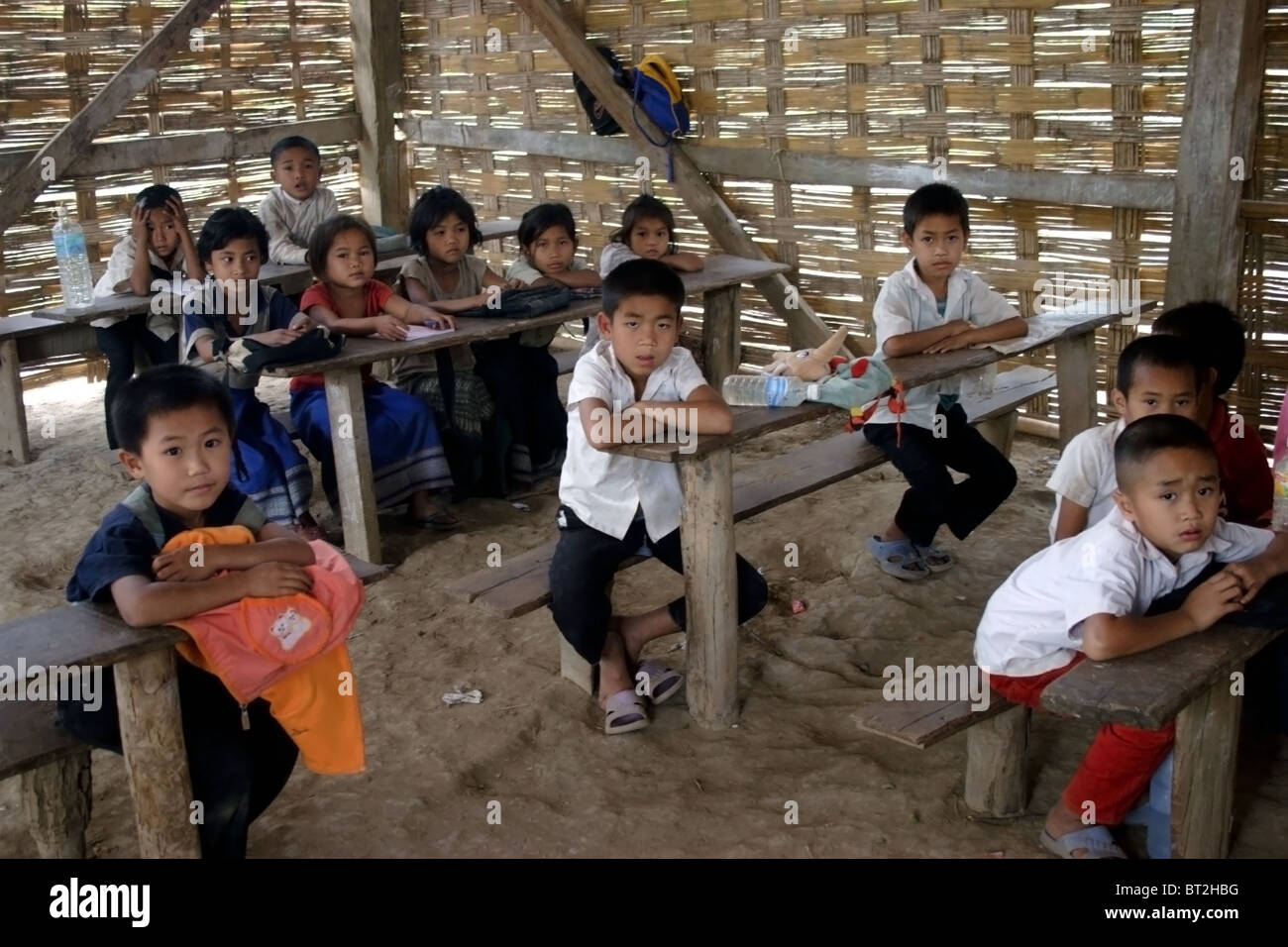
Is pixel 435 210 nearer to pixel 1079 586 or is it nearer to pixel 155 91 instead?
pixel 155 91

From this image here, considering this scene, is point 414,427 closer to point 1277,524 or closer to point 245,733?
point 245,733

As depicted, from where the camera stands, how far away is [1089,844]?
279 cm

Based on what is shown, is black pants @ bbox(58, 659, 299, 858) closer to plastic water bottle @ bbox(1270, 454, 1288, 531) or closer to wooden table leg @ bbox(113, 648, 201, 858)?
wooden table leg @ bbox(113, 648, 201, 858)

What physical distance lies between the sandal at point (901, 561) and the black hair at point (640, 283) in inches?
55.4

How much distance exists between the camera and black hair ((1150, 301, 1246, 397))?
138 inches

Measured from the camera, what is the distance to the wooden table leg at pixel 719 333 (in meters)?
5.96

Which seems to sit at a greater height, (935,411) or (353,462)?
(935,411)

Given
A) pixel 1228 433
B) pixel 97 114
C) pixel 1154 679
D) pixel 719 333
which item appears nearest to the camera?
pixel 1154 679

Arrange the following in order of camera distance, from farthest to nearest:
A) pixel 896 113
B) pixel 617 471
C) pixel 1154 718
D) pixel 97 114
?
1. pixel 97 114
2. pixel 896 113
3. pixel 617 471
4. pixel 1154 718

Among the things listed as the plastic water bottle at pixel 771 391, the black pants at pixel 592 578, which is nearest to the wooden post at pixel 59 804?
the black pants at pixel 592 578

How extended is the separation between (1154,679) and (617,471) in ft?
4.92

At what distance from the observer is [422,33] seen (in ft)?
26.7

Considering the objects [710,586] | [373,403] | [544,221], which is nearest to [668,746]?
[710,586]

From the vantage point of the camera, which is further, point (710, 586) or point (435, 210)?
point (435, 210)
